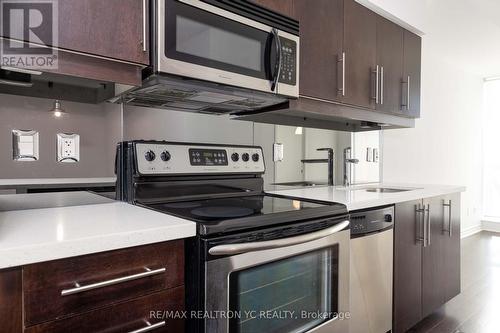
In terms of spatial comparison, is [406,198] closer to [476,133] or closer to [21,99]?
[21,99]

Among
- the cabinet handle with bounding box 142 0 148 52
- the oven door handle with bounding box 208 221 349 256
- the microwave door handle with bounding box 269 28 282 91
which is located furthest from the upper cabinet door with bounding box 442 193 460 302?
the cabinet handle with bounding box 142 0 148 52

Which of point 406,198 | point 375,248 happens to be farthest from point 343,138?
point 375,248

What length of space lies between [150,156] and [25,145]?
1.56ft

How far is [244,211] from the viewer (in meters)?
1.26

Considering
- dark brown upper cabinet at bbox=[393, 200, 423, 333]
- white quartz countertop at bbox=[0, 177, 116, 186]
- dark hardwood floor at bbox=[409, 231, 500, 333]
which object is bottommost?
dark hardwood floor at bbox=[409, 231, 500, 333]

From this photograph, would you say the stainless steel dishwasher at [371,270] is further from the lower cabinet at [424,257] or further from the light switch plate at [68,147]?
the light switch plate at [68,147]

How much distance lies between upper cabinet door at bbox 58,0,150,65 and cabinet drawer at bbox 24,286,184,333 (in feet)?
2.57

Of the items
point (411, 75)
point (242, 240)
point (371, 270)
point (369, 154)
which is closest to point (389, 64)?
point (411, 75)

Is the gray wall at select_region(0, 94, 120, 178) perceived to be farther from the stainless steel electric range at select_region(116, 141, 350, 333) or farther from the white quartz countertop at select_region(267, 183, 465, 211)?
the white quartz countertop at select_region(267, 183, 465, 211)

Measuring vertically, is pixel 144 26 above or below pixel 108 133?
above

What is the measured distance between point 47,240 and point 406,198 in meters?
1.86

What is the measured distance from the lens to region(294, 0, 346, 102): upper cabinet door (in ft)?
5.77

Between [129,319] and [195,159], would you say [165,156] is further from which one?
[129,319]

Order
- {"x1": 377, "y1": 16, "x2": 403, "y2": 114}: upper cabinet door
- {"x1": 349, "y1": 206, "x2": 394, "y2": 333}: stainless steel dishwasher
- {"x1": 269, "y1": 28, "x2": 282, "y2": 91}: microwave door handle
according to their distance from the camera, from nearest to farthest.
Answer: {"x1": 269, "y1": 28, "x2": 282, "y2": 91}: microwave door handle, {"x1": 349, "y1": 206, "x2": 394, "y2": 333}: stainless steel dishwasher, {"x1": 377, "y1": 16, "x2": 403, "y2": 114}: upper cabinet door
